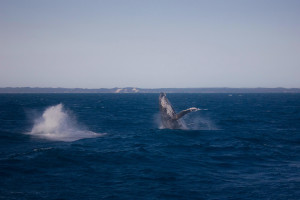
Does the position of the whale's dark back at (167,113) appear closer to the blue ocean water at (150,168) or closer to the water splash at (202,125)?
the blue ocean water at (150,168)

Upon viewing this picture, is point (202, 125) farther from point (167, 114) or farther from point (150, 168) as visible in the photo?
point (150, 168)

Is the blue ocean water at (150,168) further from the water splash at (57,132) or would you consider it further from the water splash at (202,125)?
the water splash at (202,125)

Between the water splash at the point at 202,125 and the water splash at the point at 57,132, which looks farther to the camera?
the water splash at the point at 202,125

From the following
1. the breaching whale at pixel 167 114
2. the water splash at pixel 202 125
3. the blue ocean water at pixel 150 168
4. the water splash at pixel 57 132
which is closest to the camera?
the blue ocean water at pixel 150 168

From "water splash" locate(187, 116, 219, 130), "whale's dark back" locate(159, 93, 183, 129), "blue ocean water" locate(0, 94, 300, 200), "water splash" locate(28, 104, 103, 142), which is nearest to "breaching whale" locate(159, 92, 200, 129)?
"whale's dark back" locate(159, 93, 183, 129)

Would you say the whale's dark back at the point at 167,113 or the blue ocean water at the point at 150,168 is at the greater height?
the whale's dark back at the point at 167,113

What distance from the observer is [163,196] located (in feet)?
30.5

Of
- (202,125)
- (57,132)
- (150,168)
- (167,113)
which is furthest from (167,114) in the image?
(150,168)

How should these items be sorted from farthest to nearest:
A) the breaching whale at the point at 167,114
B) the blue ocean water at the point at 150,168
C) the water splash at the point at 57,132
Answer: the breaching whale at the point at 167,114, the water splash at the point at 57,132, the blue ocean water at the point at 150,168

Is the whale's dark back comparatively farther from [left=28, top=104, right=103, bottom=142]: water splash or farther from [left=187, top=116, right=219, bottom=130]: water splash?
[left=28, top=104, right=103, bottom=142]: water splash

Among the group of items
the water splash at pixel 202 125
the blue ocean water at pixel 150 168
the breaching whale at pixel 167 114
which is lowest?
the water splash at pixel 202 125

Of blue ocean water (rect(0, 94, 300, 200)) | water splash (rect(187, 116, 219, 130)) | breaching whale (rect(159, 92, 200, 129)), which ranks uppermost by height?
breaching whale (rect(159, 92, 200, 129))

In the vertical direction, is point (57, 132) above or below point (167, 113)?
below

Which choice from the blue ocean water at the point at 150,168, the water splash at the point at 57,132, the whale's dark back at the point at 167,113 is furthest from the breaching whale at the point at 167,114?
the water splash at the point at 57,132
